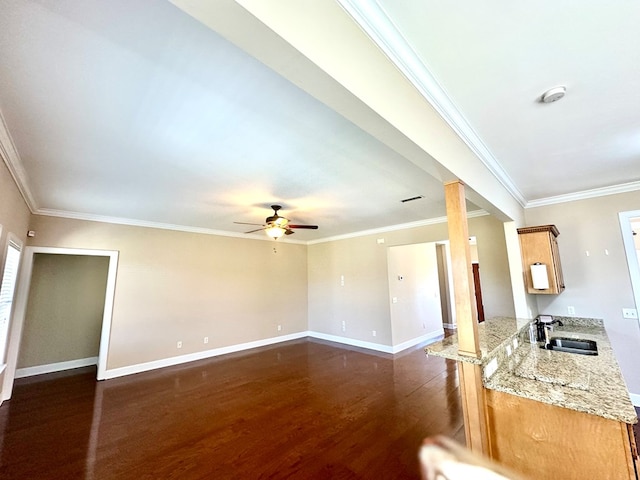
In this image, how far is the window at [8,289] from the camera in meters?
3.26

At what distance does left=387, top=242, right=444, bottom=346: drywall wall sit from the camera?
600cm

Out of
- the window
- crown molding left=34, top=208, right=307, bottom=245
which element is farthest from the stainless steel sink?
the window

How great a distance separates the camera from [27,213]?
383cm

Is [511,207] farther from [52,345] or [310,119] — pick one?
[52,345]

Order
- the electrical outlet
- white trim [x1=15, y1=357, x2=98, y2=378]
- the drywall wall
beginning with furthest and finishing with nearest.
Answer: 1. the drywall wall
2. white trim [x1=15, y1=357, x2=98, y2=378]
3. the electrical outlet

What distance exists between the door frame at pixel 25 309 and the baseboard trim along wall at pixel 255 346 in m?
0.35

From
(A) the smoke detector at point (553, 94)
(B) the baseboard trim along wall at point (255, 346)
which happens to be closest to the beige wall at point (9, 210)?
(B) the baseboard trim along wall at point (255, 346)

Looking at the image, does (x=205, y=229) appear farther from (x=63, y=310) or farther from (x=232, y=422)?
(x=232, y=422)

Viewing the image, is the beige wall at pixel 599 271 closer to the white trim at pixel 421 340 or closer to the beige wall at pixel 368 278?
the beige wall at pixel 368 278

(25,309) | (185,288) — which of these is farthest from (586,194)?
(25,309)

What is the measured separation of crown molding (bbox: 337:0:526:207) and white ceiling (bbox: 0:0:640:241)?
14 mm

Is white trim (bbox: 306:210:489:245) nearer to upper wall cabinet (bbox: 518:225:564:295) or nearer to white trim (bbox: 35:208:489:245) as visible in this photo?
white trim (bbox: 35:208:489:245)

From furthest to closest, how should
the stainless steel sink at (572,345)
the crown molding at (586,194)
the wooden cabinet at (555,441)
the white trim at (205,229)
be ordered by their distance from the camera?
the white trim at (205,229) → the crown molding at (586,194) → the stainless steel sink at (572,345) → the wooden cabinet at (555,441)

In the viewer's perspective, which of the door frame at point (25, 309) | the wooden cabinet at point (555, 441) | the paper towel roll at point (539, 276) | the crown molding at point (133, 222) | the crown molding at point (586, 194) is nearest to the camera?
the wooden cabinet at point (555, 441)
